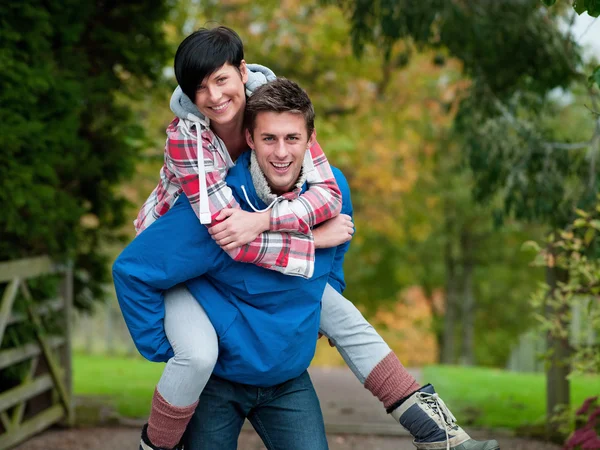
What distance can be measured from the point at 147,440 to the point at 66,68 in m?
3.61

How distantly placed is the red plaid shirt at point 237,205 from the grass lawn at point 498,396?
4274mm

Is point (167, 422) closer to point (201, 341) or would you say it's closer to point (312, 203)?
point (201, 341)

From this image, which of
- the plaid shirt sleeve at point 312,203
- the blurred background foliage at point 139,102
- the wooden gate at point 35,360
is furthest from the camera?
the wooden gate at point 35,360

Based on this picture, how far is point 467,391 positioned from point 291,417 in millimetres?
5885

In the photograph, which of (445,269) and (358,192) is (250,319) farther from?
(445,269)

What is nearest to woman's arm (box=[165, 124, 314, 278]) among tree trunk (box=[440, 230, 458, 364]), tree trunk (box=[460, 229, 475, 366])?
tree trunk (box=[440, 230, 458, 364])

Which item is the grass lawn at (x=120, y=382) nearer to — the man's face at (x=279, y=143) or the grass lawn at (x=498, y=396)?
the grass lawn at (x=498, y=396)

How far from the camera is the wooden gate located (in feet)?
16.6

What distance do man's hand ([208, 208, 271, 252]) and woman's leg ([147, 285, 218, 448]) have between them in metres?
0.28

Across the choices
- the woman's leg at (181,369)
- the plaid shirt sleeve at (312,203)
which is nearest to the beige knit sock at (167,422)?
the woman's leg at (181,369)

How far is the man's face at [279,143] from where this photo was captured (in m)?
2.61

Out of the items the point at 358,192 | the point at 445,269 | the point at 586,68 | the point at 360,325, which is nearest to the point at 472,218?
the point at 445,269

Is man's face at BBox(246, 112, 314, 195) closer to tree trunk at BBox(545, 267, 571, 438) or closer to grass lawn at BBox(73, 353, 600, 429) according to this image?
tree trunk at BBox(545, 267, 571, 438)

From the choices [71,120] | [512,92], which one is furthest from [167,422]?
[512,92]
